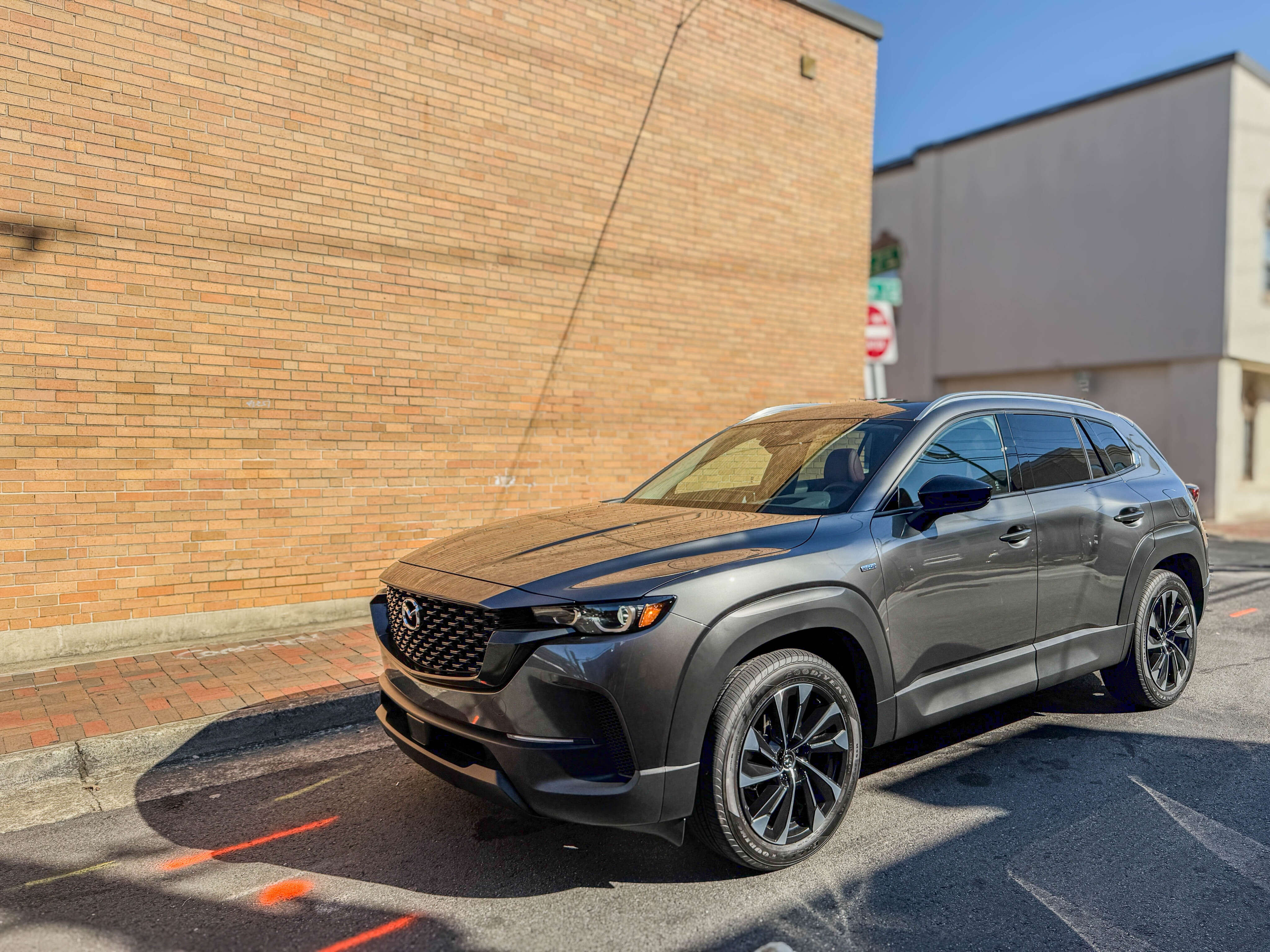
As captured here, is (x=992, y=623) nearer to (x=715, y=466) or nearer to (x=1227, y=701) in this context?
(x=715, y=466)

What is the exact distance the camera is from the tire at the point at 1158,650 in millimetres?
4844

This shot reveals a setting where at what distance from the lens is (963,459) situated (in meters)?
4.13

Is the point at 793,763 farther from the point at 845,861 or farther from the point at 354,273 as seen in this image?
the point at 354,273

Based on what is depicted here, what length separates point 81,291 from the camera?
5.92 meters

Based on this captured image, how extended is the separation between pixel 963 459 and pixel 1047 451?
72 cm

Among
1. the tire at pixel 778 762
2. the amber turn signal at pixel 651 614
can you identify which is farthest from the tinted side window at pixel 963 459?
the amber turn signal at pixel 651 614

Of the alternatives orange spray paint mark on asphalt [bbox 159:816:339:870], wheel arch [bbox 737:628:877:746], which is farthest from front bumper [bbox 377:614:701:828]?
orange spray paint mark on asphalt [bbox 159:816:339:870]

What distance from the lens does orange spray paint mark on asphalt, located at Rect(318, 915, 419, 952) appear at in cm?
279

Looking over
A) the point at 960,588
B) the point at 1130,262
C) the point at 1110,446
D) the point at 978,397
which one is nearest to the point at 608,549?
the point at 960,588

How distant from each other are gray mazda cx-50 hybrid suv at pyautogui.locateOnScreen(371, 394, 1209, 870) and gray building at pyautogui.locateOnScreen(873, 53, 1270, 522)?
10.5m

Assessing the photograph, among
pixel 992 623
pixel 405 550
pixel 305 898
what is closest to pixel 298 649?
pixel 405 550

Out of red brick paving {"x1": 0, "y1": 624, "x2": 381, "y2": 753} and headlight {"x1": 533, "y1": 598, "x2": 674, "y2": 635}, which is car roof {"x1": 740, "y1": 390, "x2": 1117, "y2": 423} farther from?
red brick paving {"x1": 0, "y1": 624, "x2": 381, "y2": 753}

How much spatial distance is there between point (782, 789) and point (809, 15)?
928 cm

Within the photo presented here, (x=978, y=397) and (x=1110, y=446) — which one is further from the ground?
(x=978, y=397)
